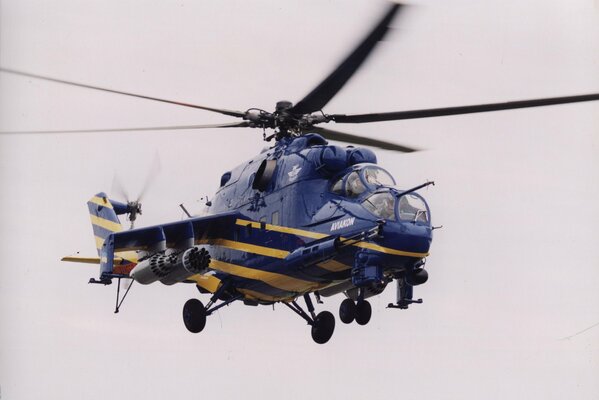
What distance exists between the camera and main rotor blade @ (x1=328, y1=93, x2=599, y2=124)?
63.2ft

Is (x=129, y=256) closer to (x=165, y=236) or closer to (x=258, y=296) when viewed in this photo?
(x=165, y=236)

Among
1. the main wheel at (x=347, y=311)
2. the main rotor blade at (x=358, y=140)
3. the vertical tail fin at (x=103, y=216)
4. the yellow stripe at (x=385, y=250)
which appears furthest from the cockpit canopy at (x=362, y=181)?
the vertical tail fin at (x=103, y=216)

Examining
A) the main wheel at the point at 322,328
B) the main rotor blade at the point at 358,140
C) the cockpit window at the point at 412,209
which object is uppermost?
the main rotor blade at the point at 358,140

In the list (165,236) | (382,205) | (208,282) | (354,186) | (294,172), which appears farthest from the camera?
(208,282)

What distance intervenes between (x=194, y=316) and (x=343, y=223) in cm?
640

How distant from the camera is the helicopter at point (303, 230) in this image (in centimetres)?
2211

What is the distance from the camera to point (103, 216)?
30.8 metres

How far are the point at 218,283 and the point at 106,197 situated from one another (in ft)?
18.8

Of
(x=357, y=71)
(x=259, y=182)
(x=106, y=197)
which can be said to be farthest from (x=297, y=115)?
(x=106, y=197)

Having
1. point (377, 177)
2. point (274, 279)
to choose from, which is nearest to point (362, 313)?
point (274, 279)

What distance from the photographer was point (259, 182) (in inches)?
1011

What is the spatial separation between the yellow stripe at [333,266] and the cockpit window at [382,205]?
62.7 inches

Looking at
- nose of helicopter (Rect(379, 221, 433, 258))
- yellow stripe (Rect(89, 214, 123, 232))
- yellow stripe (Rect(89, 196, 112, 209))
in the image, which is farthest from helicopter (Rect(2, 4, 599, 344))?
yellow stripe (Rect(89, 196, 112, 209))

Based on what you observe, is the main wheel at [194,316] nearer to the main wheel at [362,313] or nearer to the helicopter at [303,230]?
the helicopter at [303,230]
